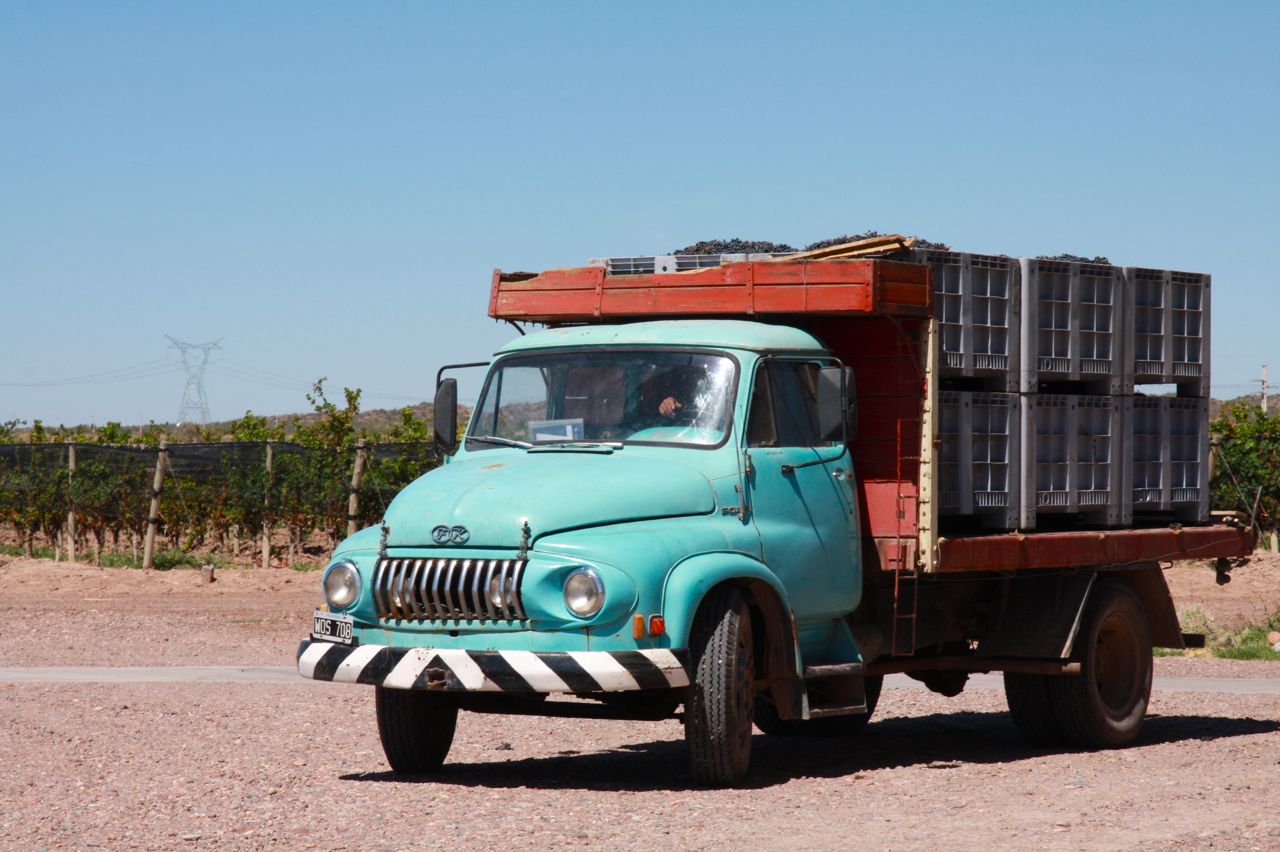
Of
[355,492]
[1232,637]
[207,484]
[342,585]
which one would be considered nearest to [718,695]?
[342,585]

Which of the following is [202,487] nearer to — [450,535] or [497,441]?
[497,441]

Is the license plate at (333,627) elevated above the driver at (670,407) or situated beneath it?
situated beneath

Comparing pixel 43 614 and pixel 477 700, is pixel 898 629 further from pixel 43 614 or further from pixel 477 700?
pixel 43 614

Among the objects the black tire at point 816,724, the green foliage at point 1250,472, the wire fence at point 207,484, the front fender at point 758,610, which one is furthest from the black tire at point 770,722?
the green foliage at point 1250,472

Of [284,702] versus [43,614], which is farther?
[43,614]

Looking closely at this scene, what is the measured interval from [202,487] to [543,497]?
78.4 ft

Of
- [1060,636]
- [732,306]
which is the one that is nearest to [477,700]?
[732,306]

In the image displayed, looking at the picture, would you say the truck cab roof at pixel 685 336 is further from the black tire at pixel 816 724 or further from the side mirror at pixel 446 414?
the black tire at pixel 816 724

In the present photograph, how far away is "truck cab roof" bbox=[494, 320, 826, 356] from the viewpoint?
9688 millimetres

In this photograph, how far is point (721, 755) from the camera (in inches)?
347

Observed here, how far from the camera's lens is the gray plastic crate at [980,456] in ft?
35.1

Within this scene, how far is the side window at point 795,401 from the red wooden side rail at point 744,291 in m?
0.38

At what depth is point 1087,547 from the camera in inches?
456

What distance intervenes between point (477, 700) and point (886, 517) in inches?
110
